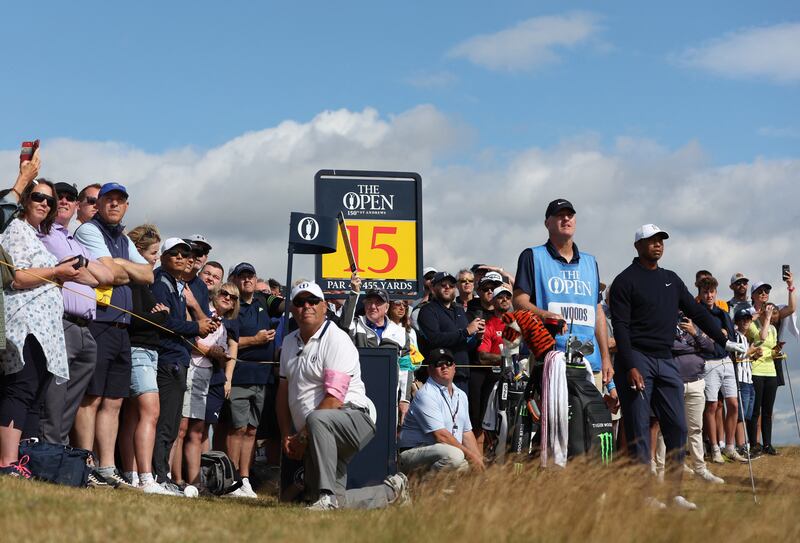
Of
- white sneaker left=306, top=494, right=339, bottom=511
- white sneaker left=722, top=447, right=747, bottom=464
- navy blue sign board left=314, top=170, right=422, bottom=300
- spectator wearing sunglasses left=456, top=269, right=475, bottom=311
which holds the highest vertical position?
navy blue sign board left=314, top=170, right=422, bottom=300

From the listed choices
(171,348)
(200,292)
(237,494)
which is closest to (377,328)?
(200,292)

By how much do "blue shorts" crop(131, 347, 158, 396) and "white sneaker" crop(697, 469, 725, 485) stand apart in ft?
19.3

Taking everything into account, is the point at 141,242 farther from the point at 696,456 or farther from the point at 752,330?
the point at 752,330

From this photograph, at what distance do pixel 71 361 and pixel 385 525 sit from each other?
11.2 ft

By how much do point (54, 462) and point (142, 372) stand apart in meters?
1.63

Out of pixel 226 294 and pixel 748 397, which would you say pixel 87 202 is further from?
pixel 748 397

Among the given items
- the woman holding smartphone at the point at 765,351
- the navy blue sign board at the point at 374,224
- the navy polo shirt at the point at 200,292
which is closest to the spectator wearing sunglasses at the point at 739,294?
the woman holding smartphone at the point at 765,351

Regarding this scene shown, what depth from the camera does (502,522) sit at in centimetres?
675

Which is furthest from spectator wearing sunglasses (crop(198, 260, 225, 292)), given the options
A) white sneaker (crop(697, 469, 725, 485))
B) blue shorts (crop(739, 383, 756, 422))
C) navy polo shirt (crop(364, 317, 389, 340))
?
blue shorts (crop(739, 383, 756, 422))

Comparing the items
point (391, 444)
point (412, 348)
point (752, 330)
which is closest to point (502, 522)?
point (391, 444)

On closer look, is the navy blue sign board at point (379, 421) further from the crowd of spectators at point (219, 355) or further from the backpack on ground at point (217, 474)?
the backpack on ground at point (217, 474)

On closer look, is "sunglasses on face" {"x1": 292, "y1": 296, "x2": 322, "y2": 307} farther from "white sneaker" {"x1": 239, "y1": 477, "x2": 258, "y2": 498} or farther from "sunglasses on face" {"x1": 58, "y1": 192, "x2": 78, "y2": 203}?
"white sneaker" {"x1": 239, "y1": 477, "x2": 258, "y2": 498}

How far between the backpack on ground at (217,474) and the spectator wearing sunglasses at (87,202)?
2586 mm

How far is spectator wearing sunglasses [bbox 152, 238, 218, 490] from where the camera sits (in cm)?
1052
